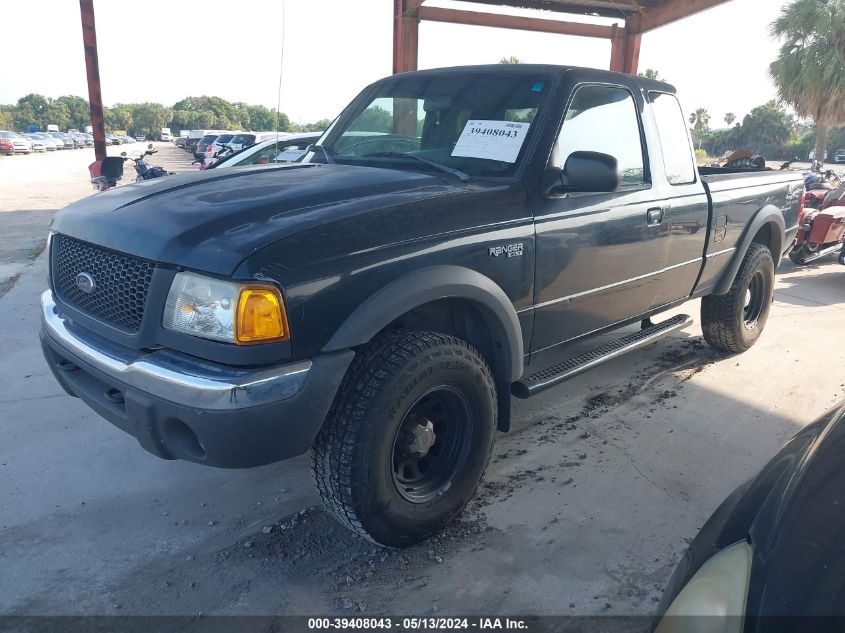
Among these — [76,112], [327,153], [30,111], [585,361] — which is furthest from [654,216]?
[76,112]

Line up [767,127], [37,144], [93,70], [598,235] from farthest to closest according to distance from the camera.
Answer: [767,127] → [37,144] → [93,70] → [598,235]

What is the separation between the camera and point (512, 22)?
382 inches

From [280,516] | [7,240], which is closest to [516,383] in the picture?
[280,516]

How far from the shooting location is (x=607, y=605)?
2406 millimetres

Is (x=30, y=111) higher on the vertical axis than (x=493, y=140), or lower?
higher

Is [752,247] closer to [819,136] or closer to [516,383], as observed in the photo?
[516,383]

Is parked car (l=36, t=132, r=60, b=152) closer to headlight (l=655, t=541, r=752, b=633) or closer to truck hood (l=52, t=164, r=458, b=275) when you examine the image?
truck hood (l=52, t=164, r=458, b=275)

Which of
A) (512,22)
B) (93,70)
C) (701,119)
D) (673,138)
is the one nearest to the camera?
(673,138)

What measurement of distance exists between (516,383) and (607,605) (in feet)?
3.60

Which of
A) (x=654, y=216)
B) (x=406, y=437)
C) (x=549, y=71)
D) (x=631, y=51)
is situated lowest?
(x=406, y=437)

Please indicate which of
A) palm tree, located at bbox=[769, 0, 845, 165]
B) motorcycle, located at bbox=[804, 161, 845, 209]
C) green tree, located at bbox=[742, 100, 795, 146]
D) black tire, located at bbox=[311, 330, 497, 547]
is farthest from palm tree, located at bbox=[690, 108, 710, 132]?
black tire, located at bbox=[311, 330, 497, 547]

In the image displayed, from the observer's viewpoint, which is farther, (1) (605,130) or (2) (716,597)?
(1) (605,130)

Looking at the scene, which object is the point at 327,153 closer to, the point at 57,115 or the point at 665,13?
the point at 665,13

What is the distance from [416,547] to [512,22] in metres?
8.94
